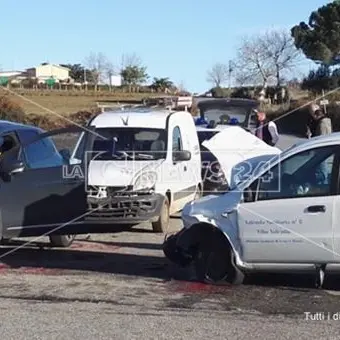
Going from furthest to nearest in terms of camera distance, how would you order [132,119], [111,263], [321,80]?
[321,80]
[132,119]
[111,263]

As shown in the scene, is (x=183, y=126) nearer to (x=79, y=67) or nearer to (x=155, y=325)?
(x=155, y=325)

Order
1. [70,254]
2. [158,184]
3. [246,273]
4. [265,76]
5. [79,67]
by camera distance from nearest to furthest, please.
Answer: [246,273] → [70,254] → [158,184] → [265,76] → [79,67]

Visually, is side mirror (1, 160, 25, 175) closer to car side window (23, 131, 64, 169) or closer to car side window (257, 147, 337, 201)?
car side window (23, 131, 64, 169)

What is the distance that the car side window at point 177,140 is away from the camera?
47.6 feet

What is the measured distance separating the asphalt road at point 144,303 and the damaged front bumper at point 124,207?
54 cm

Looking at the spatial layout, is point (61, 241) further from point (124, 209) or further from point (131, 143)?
point (131, 143)

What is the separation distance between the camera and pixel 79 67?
131375 millimetres

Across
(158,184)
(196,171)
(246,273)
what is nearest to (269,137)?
(196,171)

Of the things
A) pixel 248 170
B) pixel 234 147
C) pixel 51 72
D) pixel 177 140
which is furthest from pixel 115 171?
pixel 51 72

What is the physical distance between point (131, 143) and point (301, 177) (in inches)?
208

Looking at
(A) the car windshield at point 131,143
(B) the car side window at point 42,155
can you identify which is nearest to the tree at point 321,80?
(A) the car windshield at point 131,143

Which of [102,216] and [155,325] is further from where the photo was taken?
[102,216]

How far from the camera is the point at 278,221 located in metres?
8.98

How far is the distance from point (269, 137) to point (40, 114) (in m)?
35.5
